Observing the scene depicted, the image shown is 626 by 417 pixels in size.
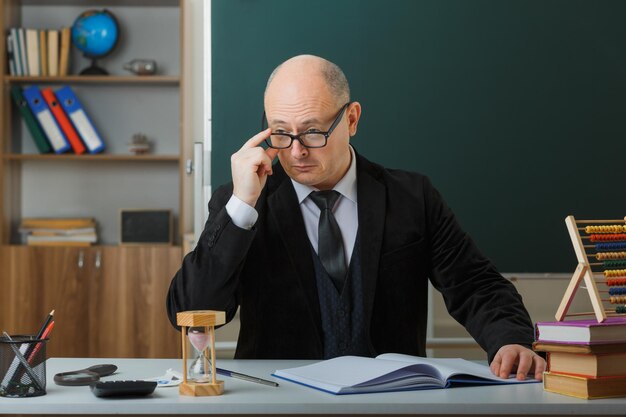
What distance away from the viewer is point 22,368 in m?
1.46

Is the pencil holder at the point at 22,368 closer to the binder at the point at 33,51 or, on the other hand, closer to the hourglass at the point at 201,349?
the hourglass at the point at 201,349

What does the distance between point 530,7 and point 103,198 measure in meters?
2.63

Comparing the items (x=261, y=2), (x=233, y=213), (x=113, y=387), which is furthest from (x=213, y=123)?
(x=113, y=387)

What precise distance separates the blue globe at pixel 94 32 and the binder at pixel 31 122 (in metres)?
0.42

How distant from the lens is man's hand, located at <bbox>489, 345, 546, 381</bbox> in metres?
1.65

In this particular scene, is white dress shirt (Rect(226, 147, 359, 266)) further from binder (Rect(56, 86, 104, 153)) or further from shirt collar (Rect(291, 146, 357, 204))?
binder (Rect(56, 86, 104, 153))

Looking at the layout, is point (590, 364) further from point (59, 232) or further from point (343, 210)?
point (59, 232)

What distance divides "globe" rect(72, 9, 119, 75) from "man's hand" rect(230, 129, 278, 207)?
2946 mm

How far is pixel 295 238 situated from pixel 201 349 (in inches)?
29.3

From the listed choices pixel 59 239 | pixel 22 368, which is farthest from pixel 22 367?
pixel 59 239

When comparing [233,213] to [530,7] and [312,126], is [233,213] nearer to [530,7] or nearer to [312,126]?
[312,126]

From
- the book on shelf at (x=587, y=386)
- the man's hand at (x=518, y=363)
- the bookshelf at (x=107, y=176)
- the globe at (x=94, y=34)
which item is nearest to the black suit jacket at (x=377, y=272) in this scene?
the man's hand at (x=518, y=363)

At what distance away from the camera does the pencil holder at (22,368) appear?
1.46 m

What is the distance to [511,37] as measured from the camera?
3.47m
